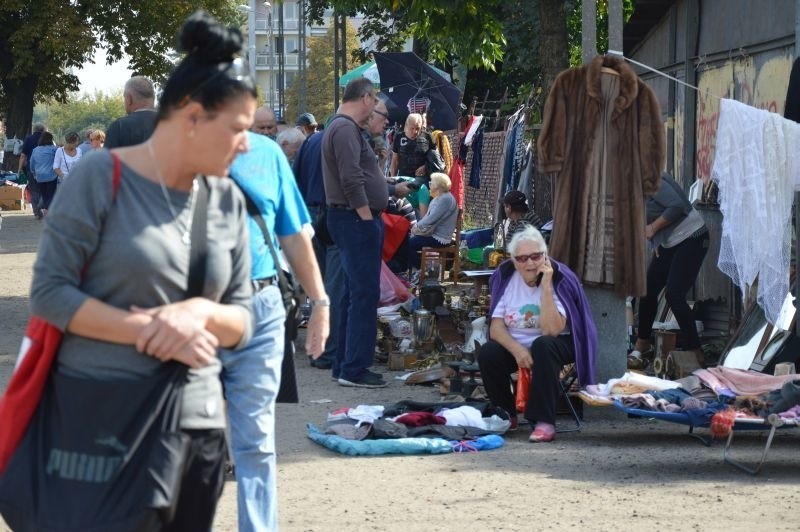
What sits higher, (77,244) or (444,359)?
(77,244)

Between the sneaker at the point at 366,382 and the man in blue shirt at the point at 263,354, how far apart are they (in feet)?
16.4

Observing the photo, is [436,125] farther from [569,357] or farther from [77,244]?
[77,244]

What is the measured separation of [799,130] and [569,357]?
2207 mm

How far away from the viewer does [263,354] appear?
4.52m

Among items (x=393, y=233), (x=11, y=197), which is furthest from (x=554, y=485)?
(x=11, y=197)

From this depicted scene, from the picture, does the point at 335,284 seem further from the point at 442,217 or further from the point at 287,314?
the point at 287,314

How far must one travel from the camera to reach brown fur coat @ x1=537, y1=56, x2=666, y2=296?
8.41 metres

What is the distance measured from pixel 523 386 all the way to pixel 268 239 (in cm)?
357

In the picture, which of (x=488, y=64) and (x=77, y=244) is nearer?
(x=77, y=244)

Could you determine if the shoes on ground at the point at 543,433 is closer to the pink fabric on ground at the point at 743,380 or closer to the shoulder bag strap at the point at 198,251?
the pink fabric on ground at the point at 743,380

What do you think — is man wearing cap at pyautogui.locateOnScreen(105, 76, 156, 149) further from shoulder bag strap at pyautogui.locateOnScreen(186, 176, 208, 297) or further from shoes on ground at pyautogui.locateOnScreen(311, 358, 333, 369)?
shoes on ground at pyautogui.locateOnScreen(311, 358, 333, 369)

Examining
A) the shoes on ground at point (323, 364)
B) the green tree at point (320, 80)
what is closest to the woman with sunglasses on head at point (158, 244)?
the shoes on ground at point (323, 364)

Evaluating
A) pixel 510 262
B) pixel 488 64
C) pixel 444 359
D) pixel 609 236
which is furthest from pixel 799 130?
pixel 488 64

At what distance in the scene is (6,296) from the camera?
50.8 feet
